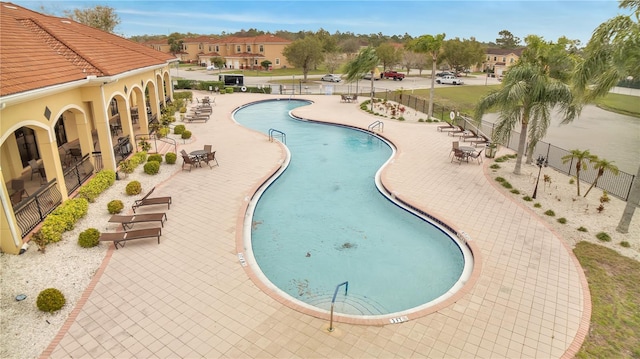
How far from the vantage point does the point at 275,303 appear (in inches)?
366

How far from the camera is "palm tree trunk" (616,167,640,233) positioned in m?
12.6

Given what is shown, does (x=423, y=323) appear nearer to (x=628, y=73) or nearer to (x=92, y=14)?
(x=628, y=73)

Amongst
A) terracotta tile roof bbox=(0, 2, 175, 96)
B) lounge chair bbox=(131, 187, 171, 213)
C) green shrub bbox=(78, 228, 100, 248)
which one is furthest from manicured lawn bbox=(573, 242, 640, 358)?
terracotta tile roof bbox=(0, 2, 175, 96)

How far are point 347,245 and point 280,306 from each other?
417 cm

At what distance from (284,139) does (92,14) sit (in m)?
38.5

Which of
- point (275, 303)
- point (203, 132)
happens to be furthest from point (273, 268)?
point (203, 132)

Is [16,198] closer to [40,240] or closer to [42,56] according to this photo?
[40,240]

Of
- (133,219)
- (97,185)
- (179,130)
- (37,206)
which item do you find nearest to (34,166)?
(97,185)

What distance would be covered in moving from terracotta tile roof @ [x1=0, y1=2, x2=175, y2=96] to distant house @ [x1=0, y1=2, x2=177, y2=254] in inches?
1.3

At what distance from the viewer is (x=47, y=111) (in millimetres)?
12602

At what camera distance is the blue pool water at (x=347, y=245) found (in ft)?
34.1

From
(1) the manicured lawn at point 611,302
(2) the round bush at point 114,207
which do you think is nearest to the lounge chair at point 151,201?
(2) the round bush at point 114,207

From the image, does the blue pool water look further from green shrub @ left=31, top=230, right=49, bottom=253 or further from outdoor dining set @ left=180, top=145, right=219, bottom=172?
green shrub @ left=31, top=230, right=49, bottom=253

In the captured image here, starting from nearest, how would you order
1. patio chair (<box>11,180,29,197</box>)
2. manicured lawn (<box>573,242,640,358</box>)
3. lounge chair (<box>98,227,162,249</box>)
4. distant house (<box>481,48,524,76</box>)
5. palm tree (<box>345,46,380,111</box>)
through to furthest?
manicured lawn (<box>573,242,640,358</box>)
lounge chair (<box>98,227,162,249</box>)
patio chair (<box>11,180,29,197</box>)
palm tree (<box>345,46,380,111</box>)
distant house (<box>481,48,524,76</box>)
